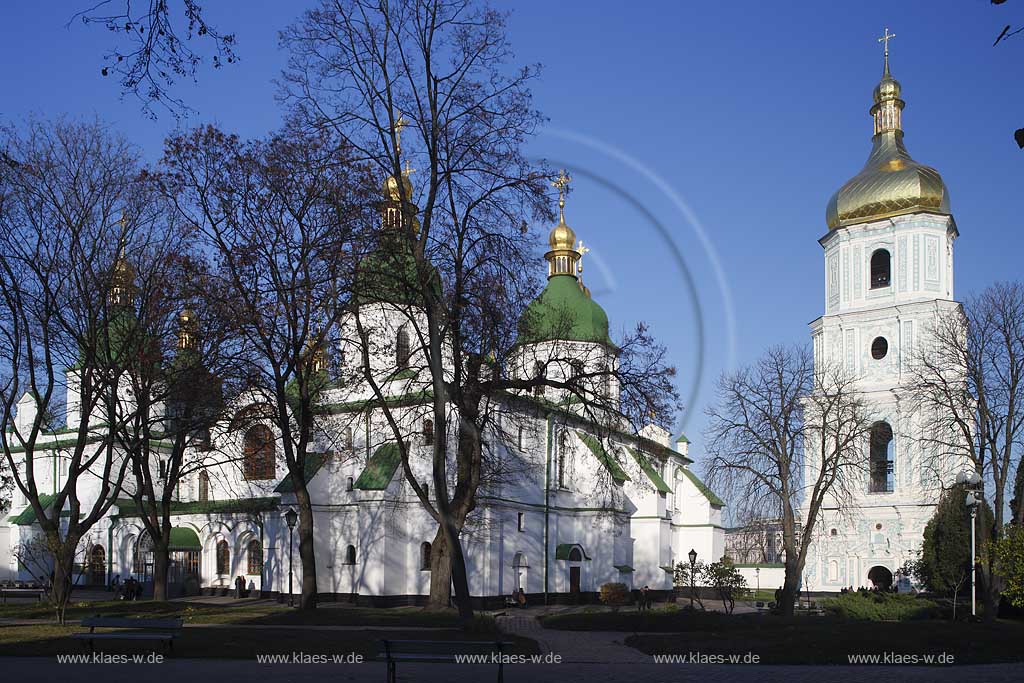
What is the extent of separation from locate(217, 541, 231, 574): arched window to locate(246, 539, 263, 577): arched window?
1.59 metres

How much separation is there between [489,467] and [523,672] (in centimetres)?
1140

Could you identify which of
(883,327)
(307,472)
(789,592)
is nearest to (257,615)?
(307,472)

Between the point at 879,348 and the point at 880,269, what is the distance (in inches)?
163

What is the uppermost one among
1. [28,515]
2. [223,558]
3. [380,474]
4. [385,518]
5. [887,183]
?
[887,183]

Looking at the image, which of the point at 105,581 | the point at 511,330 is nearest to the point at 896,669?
the point at 511,330

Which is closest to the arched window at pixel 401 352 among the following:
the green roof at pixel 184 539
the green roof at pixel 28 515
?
the green roof at pixel 184 539

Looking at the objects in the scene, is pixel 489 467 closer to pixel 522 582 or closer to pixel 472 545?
pixel 472 545

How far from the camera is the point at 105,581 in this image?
51.6m

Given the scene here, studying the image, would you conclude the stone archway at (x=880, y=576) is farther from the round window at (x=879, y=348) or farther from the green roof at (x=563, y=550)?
the green roof at (x=563, y=550)

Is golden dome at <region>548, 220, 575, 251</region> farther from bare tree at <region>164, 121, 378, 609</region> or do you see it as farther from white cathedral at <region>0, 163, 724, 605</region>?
bare tree at <region>164, 121, 378, 609</region>

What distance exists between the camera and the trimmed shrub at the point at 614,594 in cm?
4475

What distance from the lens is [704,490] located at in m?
63.2
